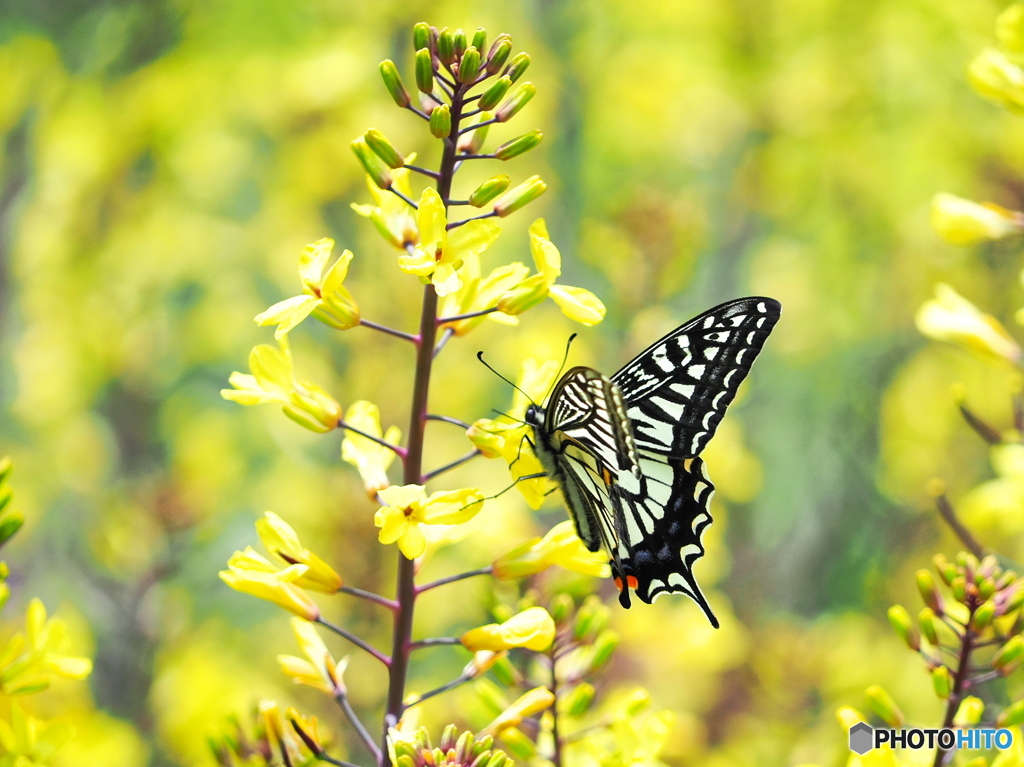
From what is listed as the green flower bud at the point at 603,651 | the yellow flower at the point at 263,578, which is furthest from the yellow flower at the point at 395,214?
the green flower bud at the point at 603,651

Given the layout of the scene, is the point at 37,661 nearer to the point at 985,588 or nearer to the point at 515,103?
the point at 515,103


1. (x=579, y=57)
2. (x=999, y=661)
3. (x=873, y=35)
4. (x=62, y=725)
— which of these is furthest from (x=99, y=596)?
(x=873, y=35)

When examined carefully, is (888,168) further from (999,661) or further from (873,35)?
(999,661)

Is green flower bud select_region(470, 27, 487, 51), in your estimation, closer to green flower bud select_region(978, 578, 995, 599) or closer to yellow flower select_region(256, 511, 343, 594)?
yellow flower select_region(256, 511, 343, 594)

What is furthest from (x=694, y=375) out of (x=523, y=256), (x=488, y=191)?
(x=523, y=256)

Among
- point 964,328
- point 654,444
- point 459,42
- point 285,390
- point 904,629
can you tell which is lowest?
point 904,629

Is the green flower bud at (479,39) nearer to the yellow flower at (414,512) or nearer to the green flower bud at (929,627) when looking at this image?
the yellow flower at (414,512)
